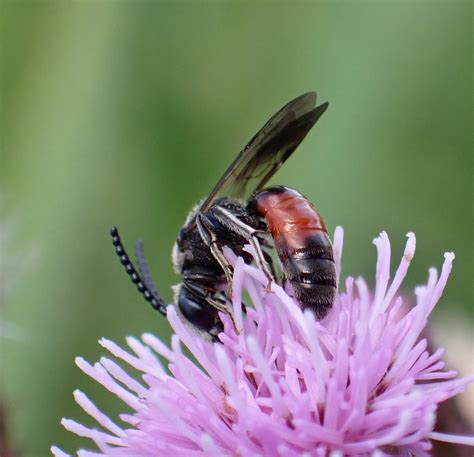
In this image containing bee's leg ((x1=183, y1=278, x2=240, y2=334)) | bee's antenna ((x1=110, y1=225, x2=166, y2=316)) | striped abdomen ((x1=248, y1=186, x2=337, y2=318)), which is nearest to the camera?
striped abdomen ((x1=248, y1=186, x2=337, y2=318))

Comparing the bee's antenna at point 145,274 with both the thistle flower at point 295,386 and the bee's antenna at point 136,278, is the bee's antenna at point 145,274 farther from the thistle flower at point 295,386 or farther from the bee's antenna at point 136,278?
the thistle flower at point 295,386

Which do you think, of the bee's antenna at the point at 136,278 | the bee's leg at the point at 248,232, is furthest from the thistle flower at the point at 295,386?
the bee's antenna at the point at 136,278

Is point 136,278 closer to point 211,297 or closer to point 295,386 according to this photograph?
point 211,297

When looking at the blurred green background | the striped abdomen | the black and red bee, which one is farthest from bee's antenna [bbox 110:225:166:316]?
the blurred green background

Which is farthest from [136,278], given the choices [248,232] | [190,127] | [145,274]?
[190,127]

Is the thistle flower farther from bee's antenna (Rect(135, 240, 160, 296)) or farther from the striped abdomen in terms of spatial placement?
bee's antenna (Rect(135, 240, 160, 296))

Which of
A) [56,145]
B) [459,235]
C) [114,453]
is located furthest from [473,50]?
[114,453]
